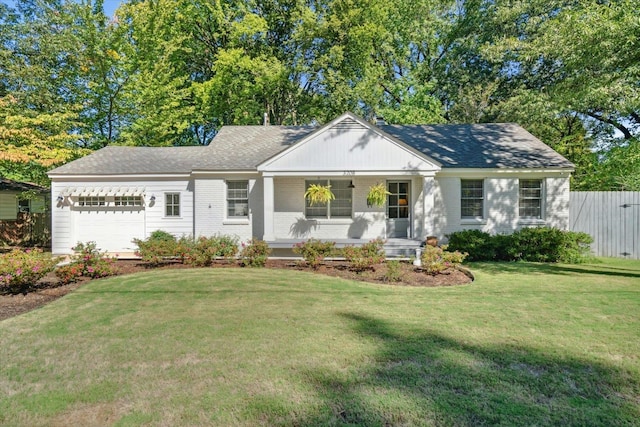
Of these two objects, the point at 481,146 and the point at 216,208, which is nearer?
the point at 216,208

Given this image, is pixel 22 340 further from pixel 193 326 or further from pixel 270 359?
pixel 270 359

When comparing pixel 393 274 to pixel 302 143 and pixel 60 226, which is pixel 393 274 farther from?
pixel 60 226

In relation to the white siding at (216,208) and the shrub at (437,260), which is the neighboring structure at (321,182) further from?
the shrub at (437,260)

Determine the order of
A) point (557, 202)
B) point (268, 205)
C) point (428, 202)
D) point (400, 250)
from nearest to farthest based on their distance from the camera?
point (400, 250), point (428, 202), point (268, 205), point (557, 202)

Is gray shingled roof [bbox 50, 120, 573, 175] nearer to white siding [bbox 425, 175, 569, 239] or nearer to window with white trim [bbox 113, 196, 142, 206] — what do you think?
white siding [bbox 425, 175, 569, 239]

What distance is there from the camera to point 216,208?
562 inches

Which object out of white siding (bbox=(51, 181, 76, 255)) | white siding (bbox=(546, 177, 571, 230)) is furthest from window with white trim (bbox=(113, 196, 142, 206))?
white siding (bbox=(546, 177, 571, 230))

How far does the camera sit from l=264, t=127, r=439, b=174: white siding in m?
13.3

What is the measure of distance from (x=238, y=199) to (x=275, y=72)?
12421 mm

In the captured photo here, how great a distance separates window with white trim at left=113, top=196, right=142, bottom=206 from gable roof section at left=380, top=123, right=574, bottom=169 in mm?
11902

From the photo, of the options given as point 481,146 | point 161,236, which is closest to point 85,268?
point 161,236

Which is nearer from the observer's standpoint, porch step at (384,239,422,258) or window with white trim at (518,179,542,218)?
porch step at (384,239,422,258)

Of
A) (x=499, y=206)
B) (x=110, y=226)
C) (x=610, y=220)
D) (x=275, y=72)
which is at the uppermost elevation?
(x=275, y=72)

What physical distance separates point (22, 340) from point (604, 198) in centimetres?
1729
